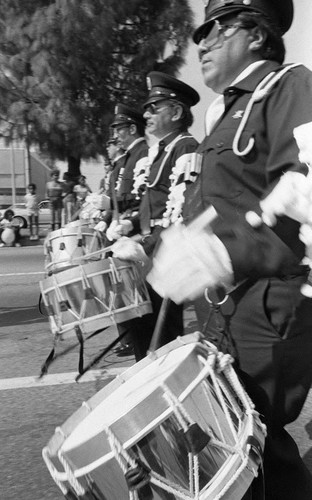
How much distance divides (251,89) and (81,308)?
133cm

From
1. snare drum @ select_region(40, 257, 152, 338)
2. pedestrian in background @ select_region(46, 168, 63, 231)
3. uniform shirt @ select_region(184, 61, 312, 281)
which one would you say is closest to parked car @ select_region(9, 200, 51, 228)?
pedestrian in background @ select_region(46, 168, 63, 231)

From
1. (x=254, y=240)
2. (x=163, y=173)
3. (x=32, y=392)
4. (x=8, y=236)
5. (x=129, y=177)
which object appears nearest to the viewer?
(x=254, y=240)

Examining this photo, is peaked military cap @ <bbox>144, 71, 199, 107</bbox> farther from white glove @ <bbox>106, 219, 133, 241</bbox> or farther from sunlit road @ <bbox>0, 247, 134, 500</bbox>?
sunlit road @ <bbox>0, 247, 134, 500</bbox>

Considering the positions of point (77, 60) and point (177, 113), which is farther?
point (77, 60)

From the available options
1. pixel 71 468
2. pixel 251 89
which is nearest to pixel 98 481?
pixel 71 468

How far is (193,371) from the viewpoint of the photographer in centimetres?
148

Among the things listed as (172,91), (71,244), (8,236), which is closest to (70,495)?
(71,244)

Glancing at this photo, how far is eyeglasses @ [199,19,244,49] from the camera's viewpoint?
183 centimetres

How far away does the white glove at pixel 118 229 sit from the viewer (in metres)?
3.45

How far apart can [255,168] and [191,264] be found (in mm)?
352

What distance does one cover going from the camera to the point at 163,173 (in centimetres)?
343

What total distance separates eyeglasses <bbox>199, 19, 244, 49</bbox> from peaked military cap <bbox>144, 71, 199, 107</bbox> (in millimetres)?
1791

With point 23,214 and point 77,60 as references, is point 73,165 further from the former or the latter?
point 77,60

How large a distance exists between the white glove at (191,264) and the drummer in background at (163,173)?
1.37 m
